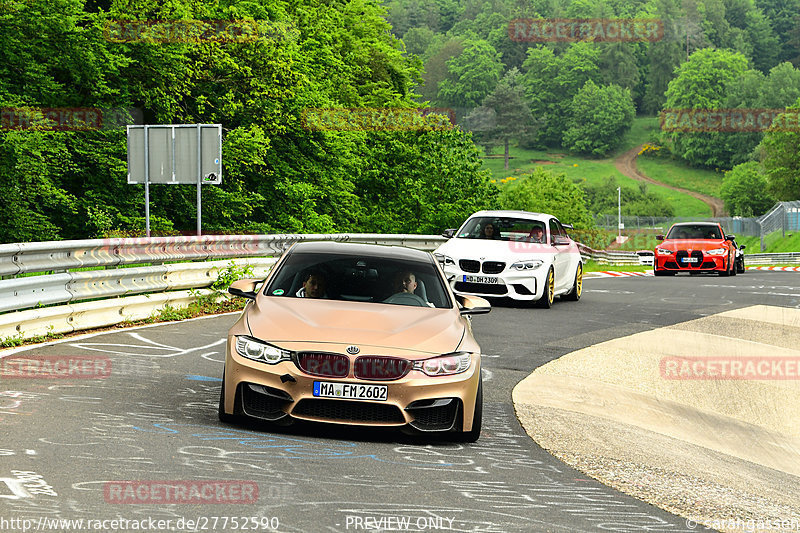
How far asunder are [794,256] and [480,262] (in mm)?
49052

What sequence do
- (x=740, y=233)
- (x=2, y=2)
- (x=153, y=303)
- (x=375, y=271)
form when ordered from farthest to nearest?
1. (x=740, y=233)
2. (x=2, y=2)
3. (x=153, y=303)
4. (x=375, y=271)

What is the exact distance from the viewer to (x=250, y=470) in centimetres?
590

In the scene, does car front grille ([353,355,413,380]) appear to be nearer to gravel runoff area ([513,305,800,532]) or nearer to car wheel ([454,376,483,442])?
car wheel ([454,376,483,442])

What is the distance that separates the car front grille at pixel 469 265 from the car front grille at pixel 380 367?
1060cm

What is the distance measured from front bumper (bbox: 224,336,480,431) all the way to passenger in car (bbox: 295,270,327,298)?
45.3 inches

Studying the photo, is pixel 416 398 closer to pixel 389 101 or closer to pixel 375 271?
pixel 375 271

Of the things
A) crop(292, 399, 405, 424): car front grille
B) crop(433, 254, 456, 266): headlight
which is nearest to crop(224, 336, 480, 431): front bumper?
crop(292, 399, 405, 424): car front grille

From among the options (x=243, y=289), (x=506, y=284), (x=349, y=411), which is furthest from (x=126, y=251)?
(x=349, y=411)

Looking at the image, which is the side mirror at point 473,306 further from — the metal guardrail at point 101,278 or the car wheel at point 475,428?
the metal guardrail at point 101,278

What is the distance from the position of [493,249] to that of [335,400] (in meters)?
11.1

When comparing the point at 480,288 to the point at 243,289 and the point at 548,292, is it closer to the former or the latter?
the point at 548,292

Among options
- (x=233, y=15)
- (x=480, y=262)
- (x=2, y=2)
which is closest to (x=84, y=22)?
(x=2, y=2)

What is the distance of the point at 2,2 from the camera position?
2992cm

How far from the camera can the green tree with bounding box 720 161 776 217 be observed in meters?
148
